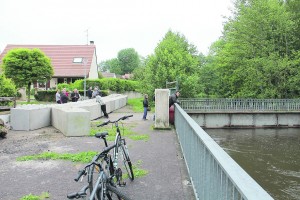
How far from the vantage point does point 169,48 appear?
3906cm

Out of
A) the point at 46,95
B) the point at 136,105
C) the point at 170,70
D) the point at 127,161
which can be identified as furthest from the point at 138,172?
the point at 46,95

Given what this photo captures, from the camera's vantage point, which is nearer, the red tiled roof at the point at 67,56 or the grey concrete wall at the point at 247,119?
the grey concrete wall at the point at 247,119

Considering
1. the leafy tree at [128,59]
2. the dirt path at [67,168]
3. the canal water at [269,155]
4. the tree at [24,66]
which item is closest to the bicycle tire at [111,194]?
the dirt path at [67,168]

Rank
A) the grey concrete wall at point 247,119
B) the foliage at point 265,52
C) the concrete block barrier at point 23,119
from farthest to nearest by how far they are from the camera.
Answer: the foliage at point 265,52 < the grey concrete wall at point 247,119 < the concrete block barrier at point 23,119

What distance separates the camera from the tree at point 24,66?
35375 mm

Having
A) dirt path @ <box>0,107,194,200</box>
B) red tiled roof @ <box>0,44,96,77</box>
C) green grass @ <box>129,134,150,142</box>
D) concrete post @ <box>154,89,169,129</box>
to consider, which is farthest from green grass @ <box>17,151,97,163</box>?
red tiled roof @ <box>0,44,96,77</box>

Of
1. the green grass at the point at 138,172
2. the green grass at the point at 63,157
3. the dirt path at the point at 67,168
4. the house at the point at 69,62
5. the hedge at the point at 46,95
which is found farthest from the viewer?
the house at the point at 69,62

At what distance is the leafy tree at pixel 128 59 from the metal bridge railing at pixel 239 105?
101943 millimetres

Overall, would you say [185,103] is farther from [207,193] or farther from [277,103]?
[207,193]

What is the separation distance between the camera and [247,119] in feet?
104

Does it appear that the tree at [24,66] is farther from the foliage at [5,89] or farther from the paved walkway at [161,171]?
the paved walkway at [161,171]

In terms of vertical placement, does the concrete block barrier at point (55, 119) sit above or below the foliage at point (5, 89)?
below

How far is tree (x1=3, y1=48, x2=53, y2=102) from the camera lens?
35.4 metres

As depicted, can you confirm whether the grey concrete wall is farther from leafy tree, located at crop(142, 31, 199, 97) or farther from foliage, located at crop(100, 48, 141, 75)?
foliage, located at crop(100, 48, 141, 75)
